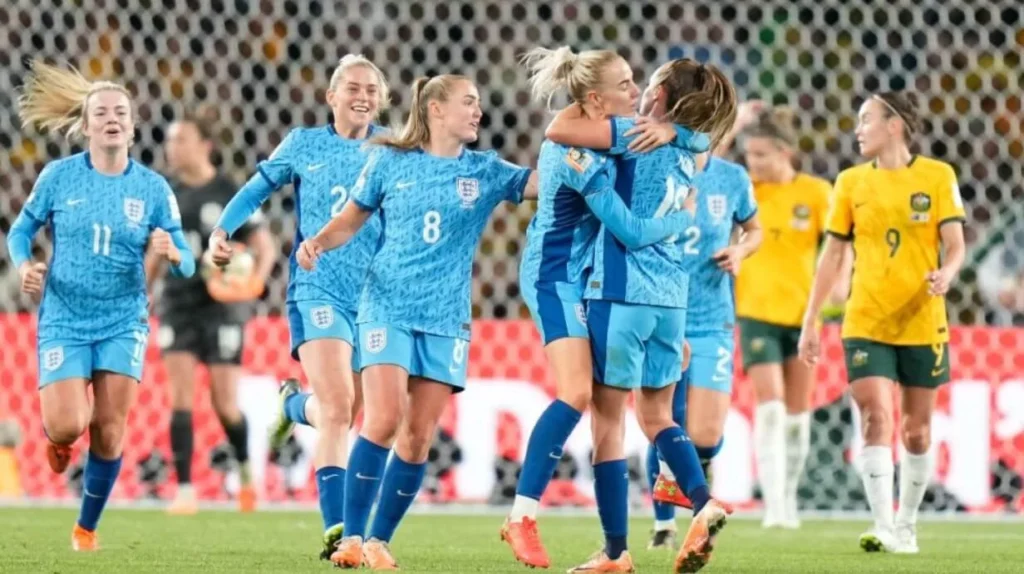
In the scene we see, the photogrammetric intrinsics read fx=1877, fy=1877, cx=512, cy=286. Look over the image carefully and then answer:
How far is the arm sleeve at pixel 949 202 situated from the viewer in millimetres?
7711

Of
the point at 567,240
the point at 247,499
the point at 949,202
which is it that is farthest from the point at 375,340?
the point at 247,499

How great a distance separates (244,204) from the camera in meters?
6.71

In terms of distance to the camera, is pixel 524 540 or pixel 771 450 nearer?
pixel 524 540

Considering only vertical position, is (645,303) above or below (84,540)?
above

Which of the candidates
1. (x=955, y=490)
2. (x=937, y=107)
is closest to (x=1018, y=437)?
(x=955, y=490)

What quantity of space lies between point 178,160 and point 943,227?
462cm

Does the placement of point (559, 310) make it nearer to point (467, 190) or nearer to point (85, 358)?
point (467, 190)

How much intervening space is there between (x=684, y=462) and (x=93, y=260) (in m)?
2.64

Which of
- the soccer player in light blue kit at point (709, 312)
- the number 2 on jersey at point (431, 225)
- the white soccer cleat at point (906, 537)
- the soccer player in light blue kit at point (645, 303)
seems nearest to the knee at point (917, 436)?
the white soccer cleat at point (906, 537)

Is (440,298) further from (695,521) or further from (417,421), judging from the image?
(695,521)

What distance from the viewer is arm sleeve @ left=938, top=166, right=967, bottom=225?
7.71 m

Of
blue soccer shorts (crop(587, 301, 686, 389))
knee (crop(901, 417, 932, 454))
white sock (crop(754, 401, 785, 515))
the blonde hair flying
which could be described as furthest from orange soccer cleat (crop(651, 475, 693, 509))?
white sock (crop(754, 401, 785, 515))

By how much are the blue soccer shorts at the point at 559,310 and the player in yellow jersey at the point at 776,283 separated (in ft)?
11.9

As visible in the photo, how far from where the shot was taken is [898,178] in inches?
309
